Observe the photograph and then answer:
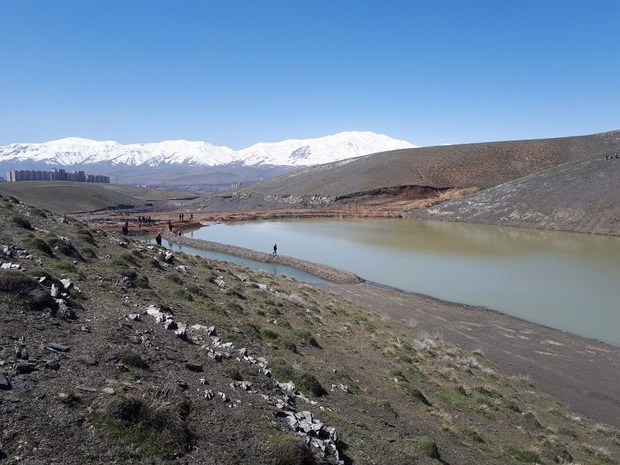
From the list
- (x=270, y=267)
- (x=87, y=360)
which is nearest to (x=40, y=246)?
(x=87, y=360)

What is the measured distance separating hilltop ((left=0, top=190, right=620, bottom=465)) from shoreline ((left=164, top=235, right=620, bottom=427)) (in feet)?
2.57

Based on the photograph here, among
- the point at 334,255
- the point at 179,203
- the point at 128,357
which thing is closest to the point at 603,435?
the point at 128,357

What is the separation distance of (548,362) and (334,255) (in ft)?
77.1

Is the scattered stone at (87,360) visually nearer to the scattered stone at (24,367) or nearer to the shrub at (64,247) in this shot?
the scattered stone at (24,367)

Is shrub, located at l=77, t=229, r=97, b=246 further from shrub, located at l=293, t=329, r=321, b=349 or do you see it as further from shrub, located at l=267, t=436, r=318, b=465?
shrub, located at l=267, t=436, r=318, b=465

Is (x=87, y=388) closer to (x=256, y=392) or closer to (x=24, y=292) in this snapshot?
(x=256, y=392)

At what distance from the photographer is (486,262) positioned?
33531mm

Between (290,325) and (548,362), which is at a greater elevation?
(290,325)

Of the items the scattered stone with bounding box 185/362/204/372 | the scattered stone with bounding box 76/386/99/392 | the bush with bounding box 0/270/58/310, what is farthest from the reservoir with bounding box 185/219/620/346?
the bush with bounding box 0/270/58/310

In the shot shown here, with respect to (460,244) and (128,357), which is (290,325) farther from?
(460,244)

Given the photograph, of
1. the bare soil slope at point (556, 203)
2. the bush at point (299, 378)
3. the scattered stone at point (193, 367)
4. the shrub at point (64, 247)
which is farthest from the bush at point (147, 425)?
the bare soil slope at point (556, 203)

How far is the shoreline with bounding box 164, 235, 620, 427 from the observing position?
12.9 meters

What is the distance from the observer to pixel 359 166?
344 ft

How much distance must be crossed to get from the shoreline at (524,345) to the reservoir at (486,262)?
1.71 m
